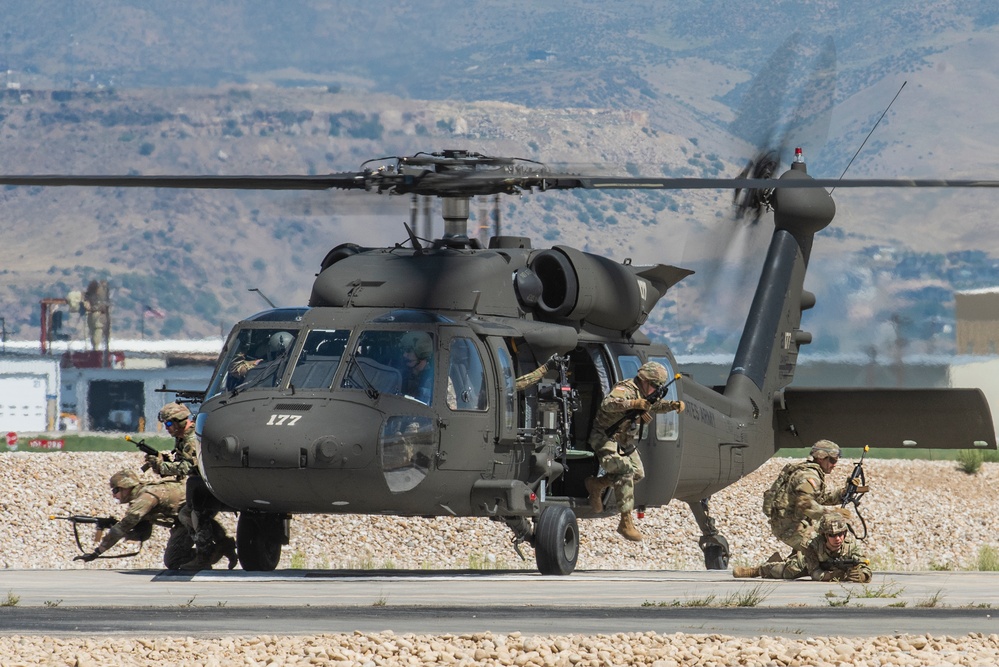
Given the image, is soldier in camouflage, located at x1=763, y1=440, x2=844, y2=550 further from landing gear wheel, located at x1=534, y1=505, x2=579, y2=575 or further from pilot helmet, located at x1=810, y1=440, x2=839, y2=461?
landing gear wheel, located at x1=534, y1=505, x2=579, y2=575

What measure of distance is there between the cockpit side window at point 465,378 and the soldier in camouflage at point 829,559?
277 cm

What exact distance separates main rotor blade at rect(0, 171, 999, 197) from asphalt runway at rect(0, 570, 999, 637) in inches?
121

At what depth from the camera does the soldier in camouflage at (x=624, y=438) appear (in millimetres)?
13953

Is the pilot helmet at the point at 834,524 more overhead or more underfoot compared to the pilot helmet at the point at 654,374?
more underfoot

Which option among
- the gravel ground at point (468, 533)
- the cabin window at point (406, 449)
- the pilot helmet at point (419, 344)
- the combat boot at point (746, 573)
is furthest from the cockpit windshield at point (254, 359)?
the gravel ground at point (468, 533)

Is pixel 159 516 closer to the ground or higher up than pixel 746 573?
higher up

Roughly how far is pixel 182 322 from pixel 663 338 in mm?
36758

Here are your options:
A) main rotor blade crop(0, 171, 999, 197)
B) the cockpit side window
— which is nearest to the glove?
main rotor blade crop(0, 171, 999, 197)

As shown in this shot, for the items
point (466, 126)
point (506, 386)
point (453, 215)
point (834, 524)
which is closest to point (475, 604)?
point (506, 386)

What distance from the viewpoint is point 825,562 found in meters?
13.1

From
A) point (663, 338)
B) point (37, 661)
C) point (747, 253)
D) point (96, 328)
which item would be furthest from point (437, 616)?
point (663, 338)

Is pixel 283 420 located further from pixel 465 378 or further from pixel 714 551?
pixel 714 551

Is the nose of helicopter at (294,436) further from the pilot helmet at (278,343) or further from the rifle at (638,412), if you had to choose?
the rifle at (638,412)

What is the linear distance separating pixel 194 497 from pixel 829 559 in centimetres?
516
